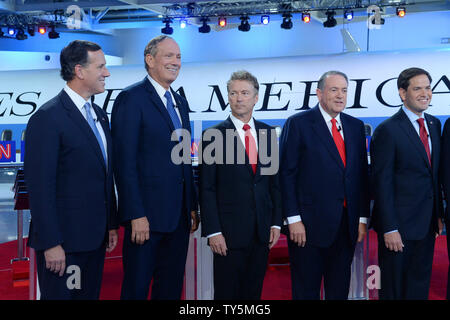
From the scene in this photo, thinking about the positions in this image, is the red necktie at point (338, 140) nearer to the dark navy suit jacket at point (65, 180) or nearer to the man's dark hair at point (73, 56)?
the dark navy suit jacket at point (65, 180)

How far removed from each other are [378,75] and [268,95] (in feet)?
6.67

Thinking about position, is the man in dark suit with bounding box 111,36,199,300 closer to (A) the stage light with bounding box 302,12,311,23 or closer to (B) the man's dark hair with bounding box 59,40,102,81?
(B) the man's dark hair with bounding box 59,40,102,81

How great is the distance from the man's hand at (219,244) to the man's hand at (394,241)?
848 millimetres

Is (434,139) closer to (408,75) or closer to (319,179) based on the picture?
(408,75)

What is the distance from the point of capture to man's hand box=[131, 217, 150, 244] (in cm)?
238

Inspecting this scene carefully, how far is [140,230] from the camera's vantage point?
239 cm

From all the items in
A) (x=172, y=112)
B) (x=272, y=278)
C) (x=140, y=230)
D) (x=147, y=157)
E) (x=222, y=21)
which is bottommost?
(x=272, y=278)

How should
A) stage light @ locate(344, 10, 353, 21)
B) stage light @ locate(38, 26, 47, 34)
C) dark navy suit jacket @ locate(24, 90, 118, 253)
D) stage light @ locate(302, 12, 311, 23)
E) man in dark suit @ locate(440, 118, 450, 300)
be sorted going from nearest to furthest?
1. dark navy suit jacket @ locate(24, 90, 118, 253)
2. man in dark suit @ locate(440, 118, 450, 300)
3. stage light @ locate(344, 10, 353, 21)
4. stage light @ locate(302, 12, 311, 23)
5. stage light @ locate(38, 26, 47, 34)

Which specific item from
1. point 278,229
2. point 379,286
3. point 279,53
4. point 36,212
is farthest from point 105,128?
point 279,53

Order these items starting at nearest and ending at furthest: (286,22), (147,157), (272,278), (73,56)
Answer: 1. (73,56)
2. (147,157)
3. (272,278)
4. (286,22)

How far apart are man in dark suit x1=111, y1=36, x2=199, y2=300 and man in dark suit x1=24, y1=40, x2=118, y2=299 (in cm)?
10

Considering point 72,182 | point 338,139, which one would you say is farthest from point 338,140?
point 72,182

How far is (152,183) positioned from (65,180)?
0.42 meters

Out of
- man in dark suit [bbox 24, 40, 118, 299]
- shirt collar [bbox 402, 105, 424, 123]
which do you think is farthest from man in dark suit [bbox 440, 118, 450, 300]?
man in dark suit [bbox 24, 40, 118, 299]
